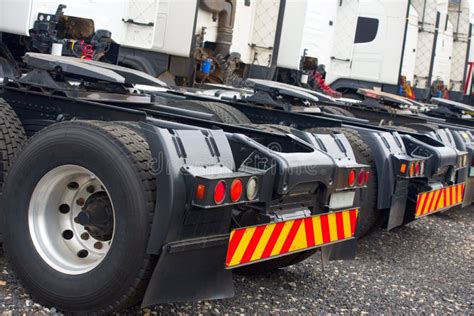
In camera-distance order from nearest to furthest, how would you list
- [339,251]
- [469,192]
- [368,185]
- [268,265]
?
[339,251] → [268,265] → [368,185] → [469,192]

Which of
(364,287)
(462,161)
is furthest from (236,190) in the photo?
(462,161)

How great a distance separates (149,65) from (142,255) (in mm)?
5990

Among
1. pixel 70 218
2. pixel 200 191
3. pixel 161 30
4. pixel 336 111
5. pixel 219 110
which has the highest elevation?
pixel 161 30

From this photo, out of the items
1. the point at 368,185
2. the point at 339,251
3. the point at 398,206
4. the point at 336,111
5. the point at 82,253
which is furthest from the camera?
the point at 336,111

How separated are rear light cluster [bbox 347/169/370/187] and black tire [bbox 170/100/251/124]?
2.00m

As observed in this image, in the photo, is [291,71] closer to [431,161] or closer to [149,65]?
[149,65]

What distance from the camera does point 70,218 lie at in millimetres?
3400

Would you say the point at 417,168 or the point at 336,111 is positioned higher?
the point at 336,111

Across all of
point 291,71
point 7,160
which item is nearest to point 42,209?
point 7,160

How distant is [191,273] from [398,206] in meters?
2.34

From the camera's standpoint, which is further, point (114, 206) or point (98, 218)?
point (98, 218)

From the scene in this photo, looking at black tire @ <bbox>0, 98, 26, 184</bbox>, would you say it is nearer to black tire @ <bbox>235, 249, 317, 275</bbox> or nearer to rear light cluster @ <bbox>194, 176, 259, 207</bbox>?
rear light cluster @ <bbox>194, 176, 259, 207</bbox>

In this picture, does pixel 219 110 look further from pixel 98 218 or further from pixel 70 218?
pixel 98 218

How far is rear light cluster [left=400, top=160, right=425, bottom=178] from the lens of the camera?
4859mm
